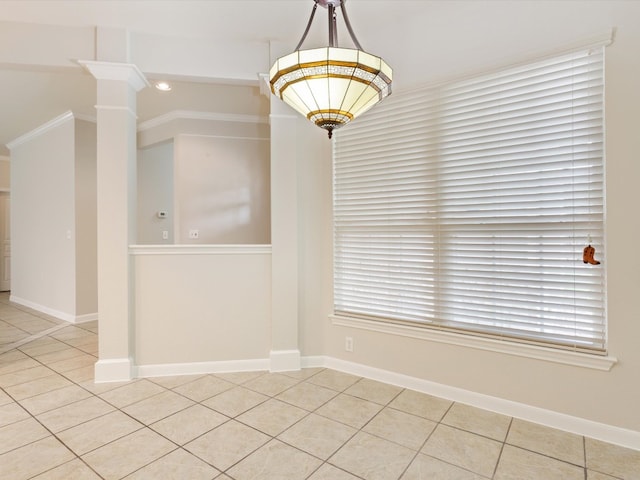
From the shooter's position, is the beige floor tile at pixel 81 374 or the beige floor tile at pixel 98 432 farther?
the beige floor tile at pixel 81 374

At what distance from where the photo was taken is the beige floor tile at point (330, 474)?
1714 millimetres

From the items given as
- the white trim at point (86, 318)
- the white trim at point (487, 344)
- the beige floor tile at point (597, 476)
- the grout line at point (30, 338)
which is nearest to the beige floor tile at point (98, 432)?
the white trim at point (487, 344)

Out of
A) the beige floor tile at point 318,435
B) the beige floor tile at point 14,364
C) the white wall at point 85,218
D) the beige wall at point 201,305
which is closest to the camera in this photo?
the beige floor tile at point 318,435

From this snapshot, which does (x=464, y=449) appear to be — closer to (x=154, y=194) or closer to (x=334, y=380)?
(x=334, y=380)

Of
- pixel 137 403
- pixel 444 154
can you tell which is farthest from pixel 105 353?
pixel 444 154

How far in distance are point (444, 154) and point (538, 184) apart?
63 cm

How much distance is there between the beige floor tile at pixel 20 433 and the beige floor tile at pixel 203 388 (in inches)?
32.1

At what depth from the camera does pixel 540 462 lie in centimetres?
184

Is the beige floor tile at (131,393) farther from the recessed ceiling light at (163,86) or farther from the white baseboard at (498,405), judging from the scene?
the recessed ceiling light at (163,86)

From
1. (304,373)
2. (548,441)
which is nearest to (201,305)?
(304,373)

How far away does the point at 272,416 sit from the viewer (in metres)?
2.28

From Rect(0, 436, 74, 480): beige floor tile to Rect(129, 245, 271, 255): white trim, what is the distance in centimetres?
140

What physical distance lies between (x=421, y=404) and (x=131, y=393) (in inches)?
84.0

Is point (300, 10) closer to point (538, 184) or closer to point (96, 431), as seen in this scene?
point (538, 184)
